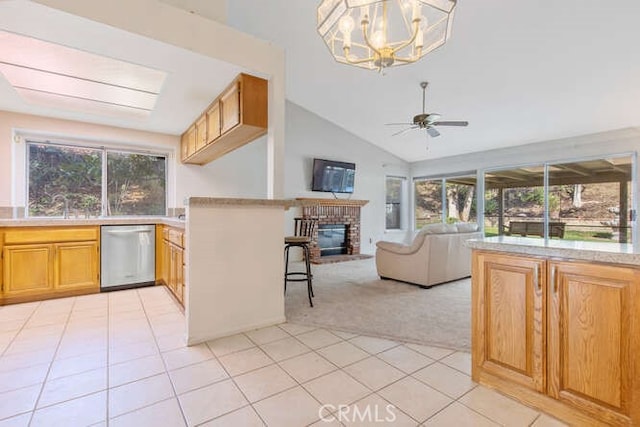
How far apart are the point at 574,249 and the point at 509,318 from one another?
19.6 inches

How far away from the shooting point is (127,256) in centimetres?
376

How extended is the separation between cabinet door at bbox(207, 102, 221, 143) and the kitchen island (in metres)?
2.69

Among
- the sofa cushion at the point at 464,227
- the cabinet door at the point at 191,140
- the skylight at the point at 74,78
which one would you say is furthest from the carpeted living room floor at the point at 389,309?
the skylight at the point at 74,78

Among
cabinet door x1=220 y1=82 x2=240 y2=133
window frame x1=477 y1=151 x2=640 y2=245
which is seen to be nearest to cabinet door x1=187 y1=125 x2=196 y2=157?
cabinet door x1=220 y1=82 x2=240 y2=133

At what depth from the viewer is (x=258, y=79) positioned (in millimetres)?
2750

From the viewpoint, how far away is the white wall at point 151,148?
359 centimetres

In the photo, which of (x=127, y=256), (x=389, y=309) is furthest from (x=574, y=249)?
(x=127, y=256)

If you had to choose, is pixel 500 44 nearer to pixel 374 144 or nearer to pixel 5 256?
pixel 374 144

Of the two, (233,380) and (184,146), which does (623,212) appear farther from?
(184,146)

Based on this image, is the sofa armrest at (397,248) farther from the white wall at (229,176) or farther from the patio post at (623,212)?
the patio post at (623,212)

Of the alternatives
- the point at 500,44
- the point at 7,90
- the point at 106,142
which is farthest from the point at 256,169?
the point at 500,44

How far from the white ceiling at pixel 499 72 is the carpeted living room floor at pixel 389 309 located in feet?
9.85

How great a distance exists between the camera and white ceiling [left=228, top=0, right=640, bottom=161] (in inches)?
128

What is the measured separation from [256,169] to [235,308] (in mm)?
3332
